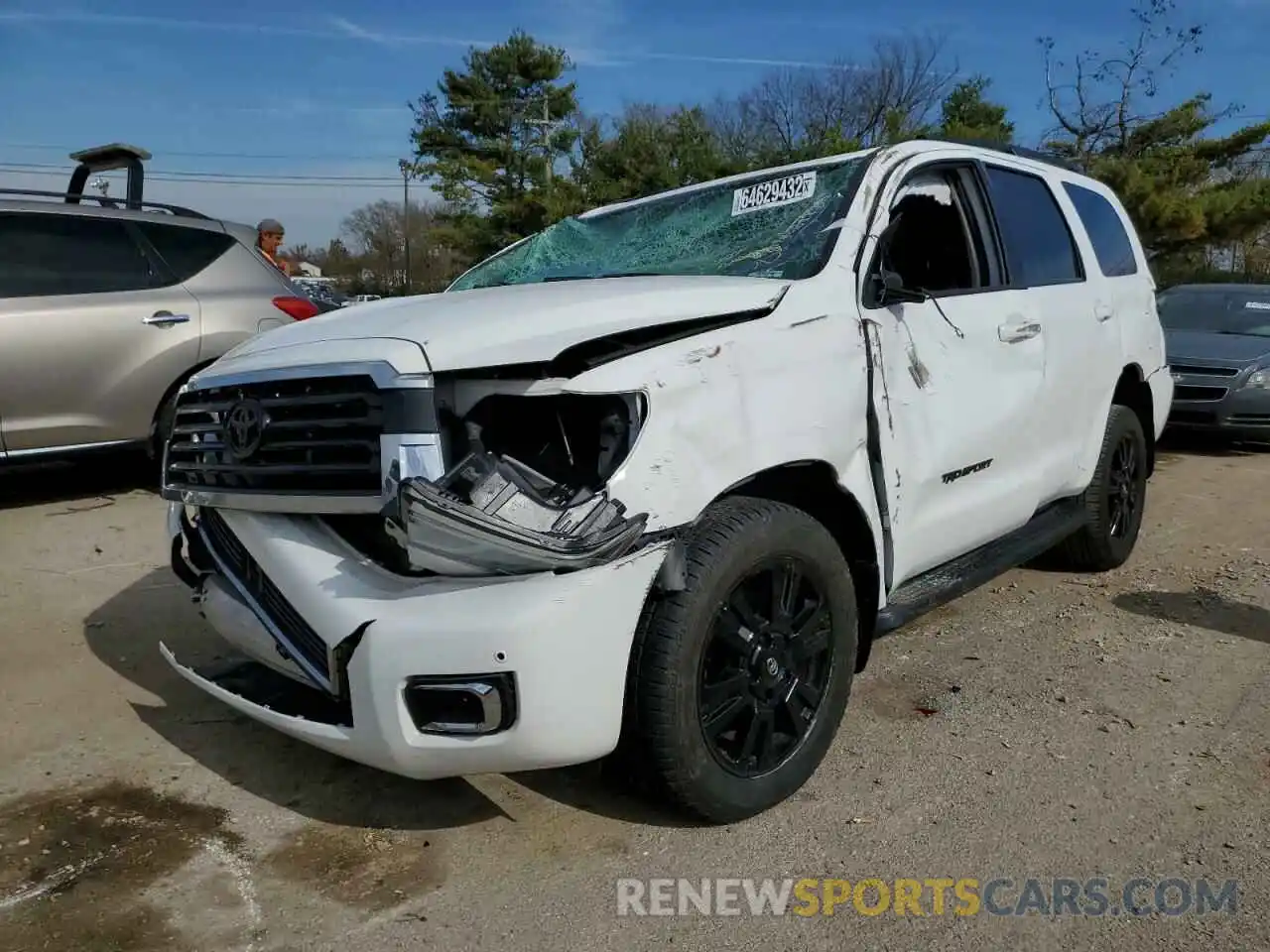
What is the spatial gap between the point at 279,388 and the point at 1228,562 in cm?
495

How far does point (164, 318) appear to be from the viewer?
6.32 m

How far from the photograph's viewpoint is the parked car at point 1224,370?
898cm

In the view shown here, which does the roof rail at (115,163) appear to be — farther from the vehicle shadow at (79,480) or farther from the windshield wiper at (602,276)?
the windshield wiper at (602,276)

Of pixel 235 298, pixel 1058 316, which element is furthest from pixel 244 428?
pixel 235 298

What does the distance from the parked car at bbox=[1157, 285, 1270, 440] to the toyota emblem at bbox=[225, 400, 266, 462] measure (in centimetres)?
849

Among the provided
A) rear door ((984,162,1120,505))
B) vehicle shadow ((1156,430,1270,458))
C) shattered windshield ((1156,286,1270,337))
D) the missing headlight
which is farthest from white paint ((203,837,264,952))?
shattered windshield ((1156,286,1270,337))

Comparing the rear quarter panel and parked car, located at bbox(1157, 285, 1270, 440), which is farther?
parked car, located at bbox(1157, 285, 1270, 440)

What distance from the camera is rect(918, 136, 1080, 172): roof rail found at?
Result: 13.1 feet

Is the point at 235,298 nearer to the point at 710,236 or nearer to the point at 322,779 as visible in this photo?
the point at 710,236

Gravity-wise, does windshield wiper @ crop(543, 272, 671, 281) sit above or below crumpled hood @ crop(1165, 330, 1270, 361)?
above

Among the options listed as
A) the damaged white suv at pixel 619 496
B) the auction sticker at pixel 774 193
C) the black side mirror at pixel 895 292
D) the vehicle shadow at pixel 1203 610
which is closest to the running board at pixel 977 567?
the damaged white suv at pixel 619 496

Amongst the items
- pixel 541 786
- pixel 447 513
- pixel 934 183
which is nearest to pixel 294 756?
pixel 541 786

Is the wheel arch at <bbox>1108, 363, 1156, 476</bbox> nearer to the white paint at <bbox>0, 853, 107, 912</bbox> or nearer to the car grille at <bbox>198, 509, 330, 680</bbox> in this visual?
the car grille at <bbox>198, 509, 330, 680</bbox>

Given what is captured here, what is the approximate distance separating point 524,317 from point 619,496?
0.54 meters
